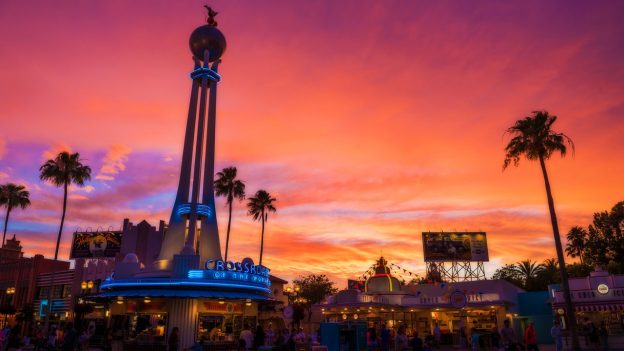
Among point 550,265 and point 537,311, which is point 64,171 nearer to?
point 537,311

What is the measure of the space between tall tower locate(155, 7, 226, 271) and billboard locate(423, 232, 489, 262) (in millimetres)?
31784

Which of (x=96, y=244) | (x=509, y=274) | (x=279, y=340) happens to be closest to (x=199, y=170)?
(x=279, y=340)

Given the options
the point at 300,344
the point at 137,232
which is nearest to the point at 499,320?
the point at 300,344

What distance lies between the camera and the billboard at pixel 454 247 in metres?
58.2

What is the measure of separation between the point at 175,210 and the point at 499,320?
28.8 m

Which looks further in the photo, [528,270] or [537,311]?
[528,270]

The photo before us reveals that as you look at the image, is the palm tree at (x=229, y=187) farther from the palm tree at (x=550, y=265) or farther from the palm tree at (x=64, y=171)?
the palm tree at (x=550, y=265)

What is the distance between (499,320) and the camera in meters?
40.7

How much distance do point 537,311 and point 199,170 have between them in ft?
109

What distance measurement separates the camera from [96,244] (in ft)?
213

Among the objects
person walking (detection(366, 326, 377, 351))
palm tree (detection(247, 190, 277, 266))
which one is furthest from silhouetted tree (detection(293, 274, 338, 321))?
person walking (detection(366, 326, 377, 351))

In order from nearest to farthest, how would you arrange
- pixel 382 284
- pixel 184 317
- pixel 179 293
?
pixel 179 293
pixel 184 317
pixel 382 284

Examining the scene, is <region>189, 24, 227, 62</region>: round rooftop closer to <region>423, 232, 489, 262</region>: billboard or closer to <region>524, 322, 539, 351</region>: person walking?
<region>524, 322, 539, 351</region>: person walking

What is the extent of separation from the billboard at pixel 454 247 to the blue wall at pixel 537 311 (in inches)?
526
